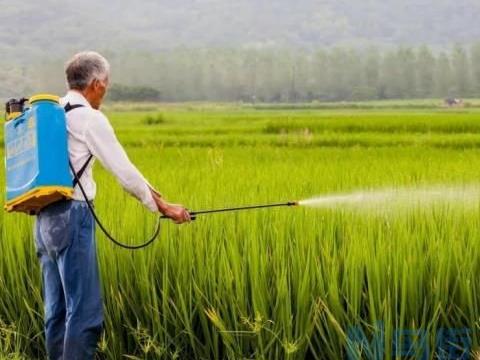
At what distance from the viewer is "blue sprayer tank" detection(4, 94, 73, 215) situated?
10.1 feet

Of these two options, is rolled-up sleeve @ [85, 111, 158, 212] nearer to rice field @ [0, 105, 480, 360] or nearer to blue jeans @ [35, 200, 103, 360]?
blue jeans @ [35, 200, 103, 360]

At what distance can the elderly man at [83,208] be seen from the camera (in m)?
3.12

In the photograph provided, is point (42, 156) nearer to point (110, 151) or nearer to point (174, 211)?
point (110, 151)

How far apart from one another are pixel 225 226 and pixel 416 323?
1143 mm

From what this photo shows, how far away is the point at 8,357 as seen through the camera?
376 centimetres

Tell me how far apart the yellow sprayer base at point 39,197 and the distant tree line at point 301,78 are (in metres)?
91.4

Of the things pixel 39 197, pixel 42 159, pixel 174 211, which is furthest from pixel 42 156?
pixel 174 211

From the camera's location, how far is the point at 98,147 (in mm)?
3111

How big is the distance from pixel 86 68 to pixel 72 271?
2.59ft

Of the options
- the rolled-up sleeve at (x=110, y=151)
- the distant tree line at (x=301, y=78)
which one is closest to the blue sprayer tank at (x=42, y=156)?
the rolled-up sleeve at (x=110, y=151)

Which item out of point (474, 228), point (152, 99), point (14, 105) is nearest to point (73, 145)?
point (14, 105)

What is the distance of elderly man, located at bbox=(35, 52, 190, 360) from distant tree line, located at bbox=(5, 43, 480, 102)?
9134 centimetres

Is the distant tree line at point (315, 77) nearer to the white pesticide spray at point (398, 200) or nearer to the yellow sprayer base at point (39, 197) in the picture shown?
the white pesticide spray at point (398, 200)

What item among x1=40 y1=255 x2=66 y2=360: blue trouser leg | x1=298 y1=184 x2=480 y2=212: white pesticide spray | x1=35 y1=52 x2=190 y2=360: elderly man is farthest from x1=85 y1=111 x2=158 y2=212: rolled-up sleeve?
x1=298 y1=184 x2=480 y2=212: white pesticide spray
